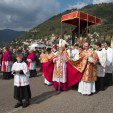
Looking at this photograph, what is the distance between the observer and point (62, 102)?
31.0 feet

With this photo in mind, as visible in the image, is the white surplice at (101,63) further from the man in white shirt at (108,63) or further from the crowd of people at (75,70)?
the man in white shirt at (108,63)

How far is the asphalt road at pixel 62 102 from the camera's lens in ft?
28.1

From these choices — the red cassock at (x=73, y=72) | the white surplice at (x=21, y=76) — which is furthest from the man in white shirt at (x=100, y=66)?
the white surplice at (x=21, y=76)

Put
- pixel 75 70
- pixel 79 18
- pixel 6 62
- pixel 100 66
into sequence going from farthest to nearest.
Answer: pixel 6 62
pixel 79 18
pixel 100 66
pixel 75 70

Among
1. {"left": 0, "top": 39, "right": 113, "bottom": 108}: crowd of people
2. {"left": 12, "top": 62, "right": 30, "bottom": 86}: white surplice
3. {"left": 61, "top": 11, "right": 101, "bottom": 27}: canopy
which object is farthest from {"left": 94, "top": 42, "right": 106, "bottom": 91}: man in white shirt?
{"left": 61, "top": 11, "right": 101, "bottom": 27}: canopy

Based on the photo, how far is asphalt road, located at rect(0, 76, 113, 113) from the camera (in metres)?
8.57

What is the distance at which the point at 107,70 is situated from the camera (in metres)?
12.5

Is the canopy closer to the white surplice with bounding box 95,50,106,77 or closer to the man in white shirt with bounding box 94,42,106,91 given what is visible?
the man in white shirt with bounding box 94,42,106,91

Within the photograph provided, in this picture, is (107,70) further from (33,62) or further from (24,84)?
(33,62)

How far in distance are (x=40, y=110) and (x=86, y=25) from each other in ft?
30.0

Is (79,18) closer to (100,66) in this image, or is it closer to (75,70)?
(100,66)

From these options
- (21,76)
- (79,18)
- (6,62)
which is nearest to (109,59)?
(79,18)

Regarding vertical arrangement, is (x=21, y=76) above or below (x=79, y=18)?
below

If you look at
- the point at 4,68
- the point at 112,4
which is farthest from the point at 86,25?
the point at 112,4
